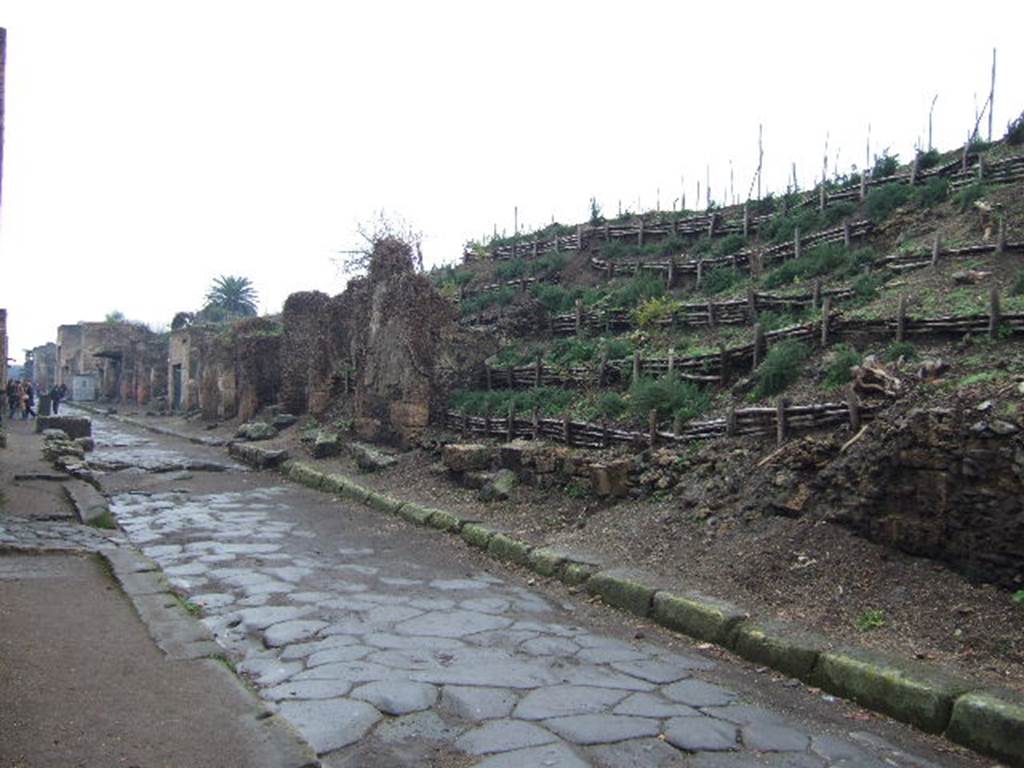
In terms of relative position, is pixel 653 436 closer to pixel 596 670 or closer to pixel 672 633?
pixel 672 633

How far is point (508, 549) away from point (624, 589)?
1877mm

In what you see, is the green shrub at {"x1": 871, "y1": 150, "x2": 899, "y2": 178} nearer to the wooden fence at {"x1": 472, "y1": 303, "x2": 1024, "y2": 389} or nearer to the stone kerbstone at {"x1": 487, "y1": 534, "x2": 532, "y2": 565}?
the wooden fence at {"x1": 472, "y1": 303, "x2": 1024, "y2": 389}

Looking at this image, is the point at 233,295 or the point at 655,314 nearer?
the point at 655,314

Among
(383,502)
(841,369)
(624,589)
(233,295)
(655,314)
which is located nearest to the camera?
(624,589)

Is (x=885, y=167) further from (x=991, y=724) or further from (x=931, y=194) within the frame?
(x=991, y=724)

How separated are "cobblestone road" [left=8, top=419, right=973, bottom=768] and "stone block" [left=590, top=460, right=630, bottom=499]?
1.74 meters

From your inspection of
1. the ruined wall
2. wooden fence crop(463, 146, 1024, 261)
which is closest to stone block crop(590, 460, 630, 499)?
the ruined wall

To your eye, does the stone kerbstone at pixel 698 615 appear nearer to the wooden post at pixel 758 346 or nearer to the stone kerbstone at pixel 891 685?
the stone kerbstone at pixel 891 685

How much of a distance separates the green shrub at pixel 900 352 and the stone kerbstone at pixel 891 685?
4.78 metres

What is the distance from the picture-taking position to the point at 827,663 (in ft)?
14.7

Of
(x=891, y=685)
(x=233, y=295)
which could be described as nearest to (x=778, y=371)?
(x=891, y=685)

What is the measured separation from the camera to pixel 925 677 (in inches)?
161

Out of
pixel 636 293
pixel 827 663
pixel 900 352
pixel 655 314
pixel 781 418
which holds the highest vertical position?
pixel 636 293

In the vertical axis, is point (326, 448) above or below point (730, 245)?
below
